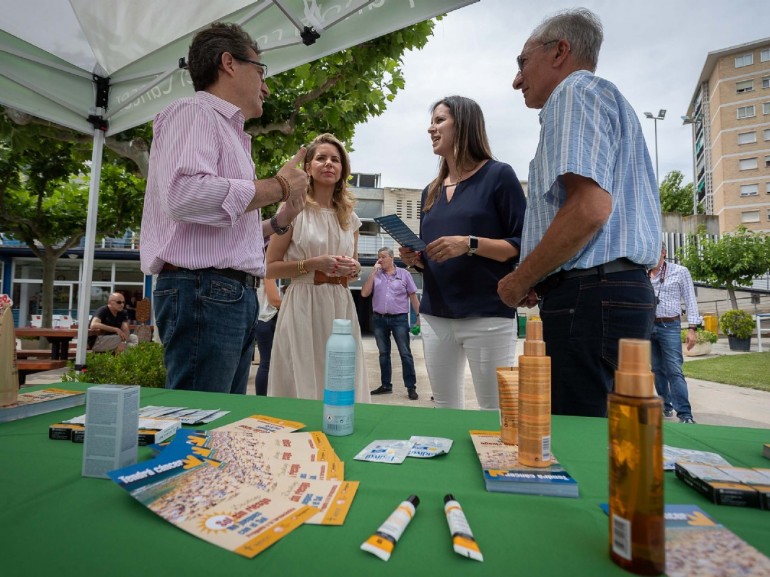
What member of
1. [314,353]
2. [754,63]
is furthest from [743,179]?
[314,353]

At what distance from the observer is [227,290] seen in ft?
5.59

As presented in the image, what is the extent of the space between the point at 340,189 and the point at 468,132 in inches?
31.7

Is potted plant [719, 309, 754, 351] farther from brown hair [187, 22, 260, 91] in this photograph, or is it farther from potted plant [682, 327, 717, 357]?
brown hair [187, 22, 260, 91]

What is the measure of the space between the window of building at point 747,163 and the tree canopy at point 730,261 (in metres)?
24.8

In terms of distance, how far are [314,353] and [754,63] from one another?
5431 centimetres

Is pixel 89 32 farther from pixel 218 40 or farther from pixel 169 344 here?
pixel 169 344

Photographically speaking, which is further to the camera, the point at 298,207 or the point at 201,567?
the point at 298,207

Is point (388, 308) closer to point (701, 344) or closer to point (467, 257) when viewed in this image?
point (467, 257)

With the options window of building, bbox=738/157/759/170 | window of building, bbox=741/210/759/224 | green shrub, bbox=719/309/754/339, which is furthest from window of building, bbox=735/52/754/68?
green shrub, bbox=719/309/754/339

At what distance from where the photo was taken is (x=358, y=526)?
0.63 metres

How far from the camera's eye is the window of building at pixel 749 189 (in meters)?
39.4

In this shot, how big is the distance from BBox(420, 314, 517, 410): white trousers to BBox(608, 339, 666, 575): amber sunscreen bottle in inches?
58.4

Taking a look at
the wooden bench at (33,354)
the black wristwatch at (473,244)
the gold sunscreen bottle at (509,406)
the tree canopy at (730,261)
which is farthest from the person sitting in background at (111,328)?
the tree canopy at (730,261)

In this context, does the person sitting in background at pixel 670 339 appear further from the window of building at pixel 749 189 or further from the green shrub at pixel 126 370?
the window of building at pixel 749 189
